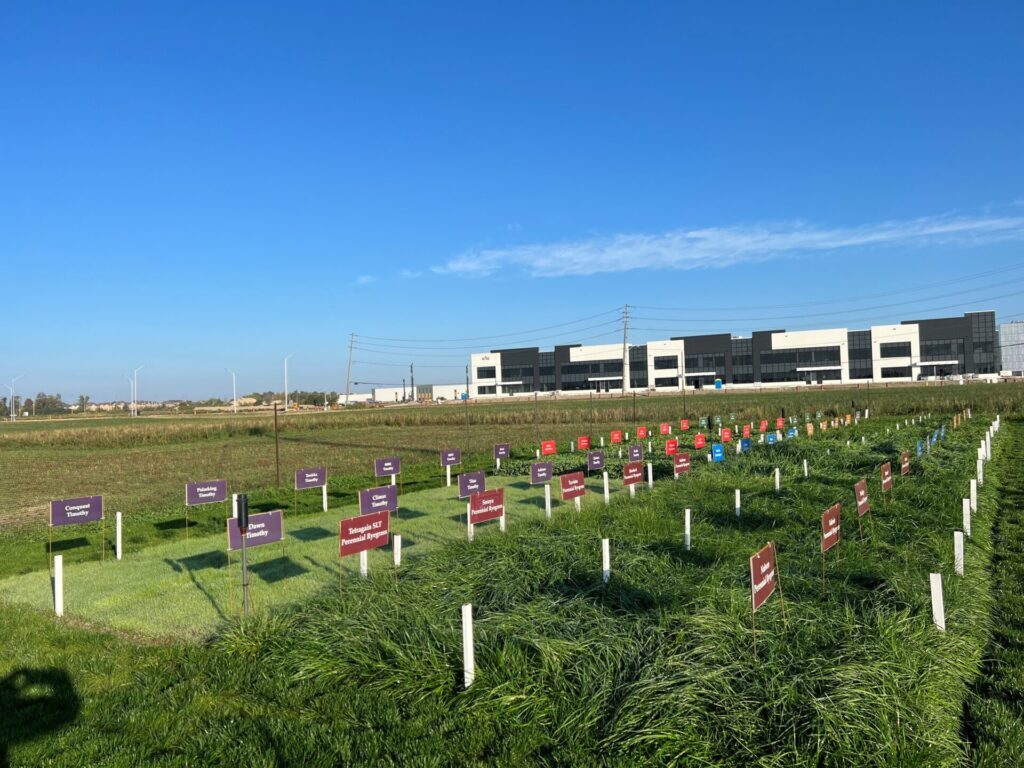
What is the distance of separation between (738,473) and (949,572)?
9.59 metres

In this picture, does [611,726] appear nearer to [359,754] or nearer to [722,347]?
[359,754]

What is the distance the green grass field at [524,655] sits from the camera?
5.27 m

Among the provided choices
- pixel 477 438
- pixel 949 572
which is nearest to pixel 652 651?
pixel 949 572

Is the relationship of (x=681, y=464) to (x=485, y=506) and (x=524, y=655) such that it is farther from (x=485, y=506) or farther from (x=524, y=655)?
(x=524, y=655)

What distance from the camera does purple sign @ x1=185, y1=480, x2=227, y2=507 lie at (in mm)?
13383

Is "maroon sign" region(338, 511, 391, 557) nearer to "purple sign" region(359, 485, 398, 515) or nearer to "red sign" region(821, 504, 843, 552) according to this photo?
"purple sign" region(359, 485, 398, 515)

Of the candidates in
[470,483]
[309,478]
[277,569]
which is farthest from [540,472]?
[309,478]

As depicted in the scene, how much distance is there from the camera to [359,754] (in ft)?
17.0

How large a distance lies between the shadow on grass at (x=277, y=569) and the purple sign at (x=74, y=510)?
3242 millimetres

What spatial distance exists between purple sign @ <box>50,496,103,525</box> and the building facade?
99421 millimetres

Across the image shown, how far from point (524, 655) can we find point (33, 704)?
4428 mm

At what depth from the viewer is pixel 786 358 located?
11794cm

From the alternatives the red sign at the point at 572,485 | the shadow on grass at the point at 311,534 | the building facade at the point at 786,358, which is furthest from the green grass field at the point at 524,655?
the building facade at the point at 786,358

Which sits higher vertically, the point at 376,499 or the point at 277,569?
the point at 376,499
